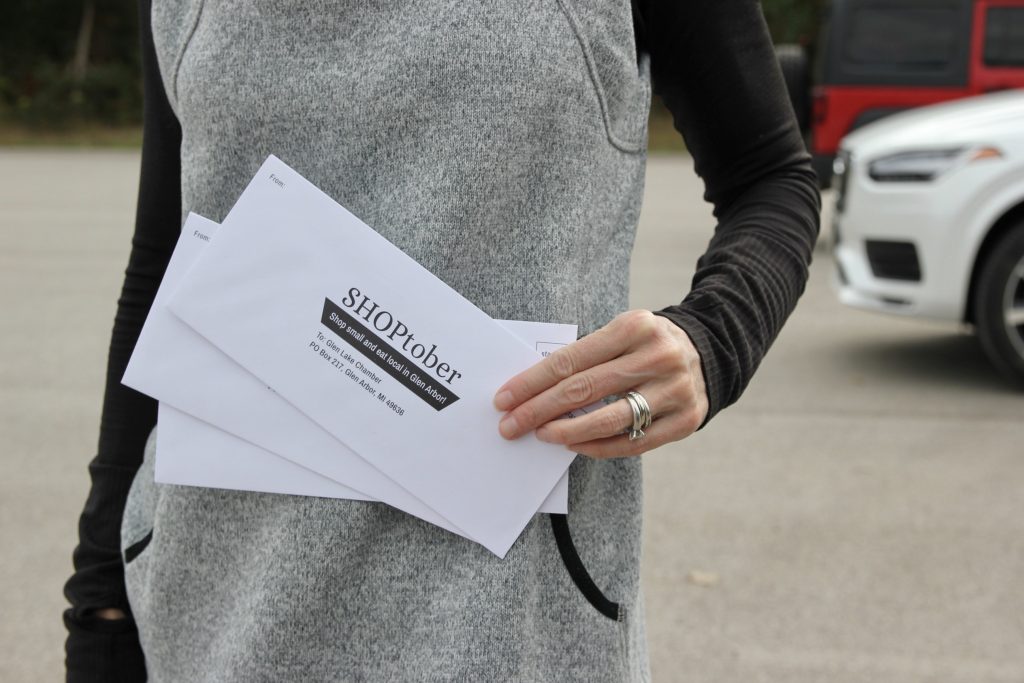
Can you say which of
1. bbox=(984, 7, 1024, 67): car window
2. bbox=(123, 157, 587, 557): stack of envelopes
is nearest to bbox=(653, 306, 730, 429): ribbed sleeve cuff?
bbox=(123, 157, 587, 557): stack of envelopes

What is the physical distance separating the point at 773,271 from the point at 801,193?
11cm

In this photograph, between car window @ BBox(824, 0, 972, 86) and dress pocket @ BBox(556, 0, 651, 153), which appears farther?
car window @ BBox(824, 0, 972, 86)

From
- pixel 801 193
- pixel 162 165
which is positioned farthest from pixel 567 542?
pixel 162 165

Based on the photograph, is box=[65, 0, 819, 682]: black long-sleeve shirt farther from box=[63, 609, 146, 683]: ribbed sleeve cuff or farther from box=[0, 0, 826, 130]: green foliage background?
box=[0, 0, 826, 130]: green foliage background

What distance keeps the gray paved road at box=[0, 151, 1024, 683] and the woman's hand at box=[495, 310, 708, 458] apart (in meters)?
2.45

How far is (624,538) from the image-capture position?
3.58ft

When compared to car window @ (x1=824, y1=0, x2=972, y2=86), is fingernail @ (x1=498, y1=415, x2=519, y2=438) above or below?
above

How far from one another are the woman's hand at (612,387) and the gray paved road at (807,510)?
2.45 m

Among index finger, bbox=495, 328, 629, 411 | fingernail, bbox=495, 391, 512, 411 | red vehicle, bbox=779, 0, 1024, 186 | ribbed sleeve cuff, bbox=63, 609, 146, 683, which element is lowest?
red vehicle, bbox=779, 0, 1024, 186

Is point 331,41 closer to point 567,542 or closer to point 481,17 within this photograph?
point 481,17

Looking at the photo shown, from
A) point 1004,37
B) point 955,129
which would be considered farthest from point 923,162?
point 1004,37

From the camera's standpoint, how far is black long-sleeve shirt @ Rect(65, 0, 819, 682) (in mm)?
1095

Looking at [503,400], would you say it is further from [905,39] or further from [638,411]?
[905,39]

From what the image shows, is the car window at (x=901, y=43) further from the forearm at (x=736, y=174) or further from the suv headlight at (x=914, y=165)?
the forearm at (x=736, y=174)
